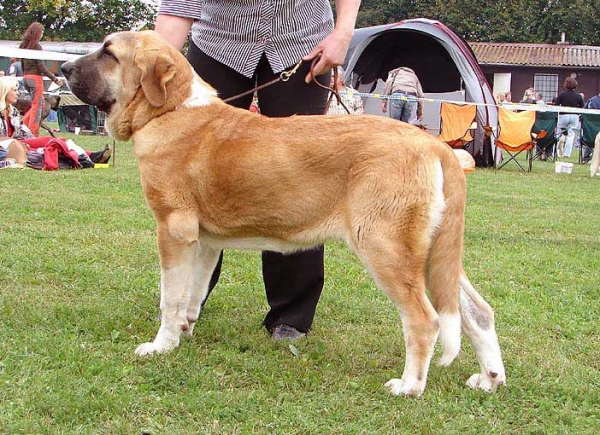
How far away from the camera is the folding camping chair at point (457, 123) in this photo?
16094 millimetres

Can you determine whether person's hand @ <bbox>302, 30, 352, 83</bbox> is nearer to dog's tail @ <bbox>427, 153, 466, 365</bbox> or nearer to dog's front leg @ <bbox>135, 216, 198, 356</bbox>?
dog's tail @ <bbox>427, 153, 466, 365</bbox>

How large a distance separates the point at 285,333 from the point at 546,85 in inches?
1744

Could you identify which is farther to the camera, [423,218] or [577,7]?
[577,7]

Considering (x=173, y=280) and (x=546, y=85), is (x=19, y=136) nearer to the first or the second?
(x=173, y=280)

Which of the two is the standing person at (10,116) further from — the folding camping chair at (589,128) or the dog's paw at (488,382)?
the folding camping chair at (589,128)

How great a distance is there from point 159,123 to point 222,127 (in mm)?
318

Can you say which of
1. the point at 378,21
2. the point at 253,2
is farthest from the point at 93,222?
the point at 378,21

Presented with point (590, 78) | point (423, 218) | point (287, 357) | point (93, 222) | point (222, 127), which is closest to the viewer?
point (423, 218)

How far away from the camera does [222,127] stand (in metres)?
3.67

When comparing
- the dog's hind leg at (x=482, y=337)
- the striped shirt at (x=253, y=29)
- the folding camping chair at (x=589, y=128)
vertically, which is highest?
the striped shirt at (x=253, y=29)

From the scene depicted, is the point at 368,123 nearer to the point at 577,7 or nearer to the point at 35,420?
the point at 35,420

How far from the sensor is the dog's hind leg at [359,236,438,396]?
3.25 meters

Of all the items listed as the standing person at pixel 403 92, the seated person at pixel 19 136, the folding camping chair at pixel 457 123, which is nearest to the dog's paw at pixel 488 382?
the seated person at pixel 19 136

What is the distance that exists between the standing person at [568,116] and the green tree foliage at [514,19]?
29.5m
